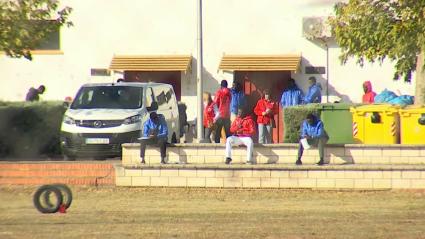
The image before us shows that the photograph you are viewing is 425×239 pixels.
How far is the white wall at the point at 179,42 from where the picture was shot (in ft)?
94.0

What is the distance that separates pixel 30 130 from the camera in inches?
934

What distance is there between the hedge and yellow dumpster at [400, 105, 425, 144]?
7.75 metres

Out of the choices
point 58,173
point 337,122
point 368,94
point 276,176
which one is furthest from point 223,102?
point 58,173

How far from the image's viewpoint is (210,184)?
63.5 feet

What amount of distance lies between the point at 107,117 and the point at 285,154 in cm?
423

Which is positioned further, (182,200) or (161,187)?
(161,187)

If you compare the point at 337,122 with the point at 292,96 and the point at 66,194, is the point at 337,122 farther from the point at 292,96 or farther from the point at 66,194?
the point at 66,194

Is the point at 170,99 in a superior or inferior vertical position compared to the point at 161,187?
superior

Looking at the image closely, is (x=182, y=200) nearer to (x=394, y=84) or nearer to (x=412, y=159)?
(x=412, y=159)

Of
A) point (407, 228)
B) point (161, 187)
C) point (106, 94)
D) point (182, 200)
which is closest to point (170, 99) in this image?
point (106, 94)

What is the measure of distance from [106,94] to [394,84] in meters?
8.83

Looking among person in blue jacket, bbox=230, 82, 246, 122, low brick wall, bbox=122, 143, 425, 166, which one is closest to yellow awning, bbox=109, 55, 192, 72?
person in blue jacket, bbox=230, 82, 246, 122

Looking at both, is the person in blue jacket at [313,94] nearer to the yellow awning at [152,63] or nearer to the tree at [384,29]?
the tree at [384,29]

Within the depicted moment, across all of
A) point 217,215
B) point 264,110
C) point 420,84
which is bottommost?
point 217,215
